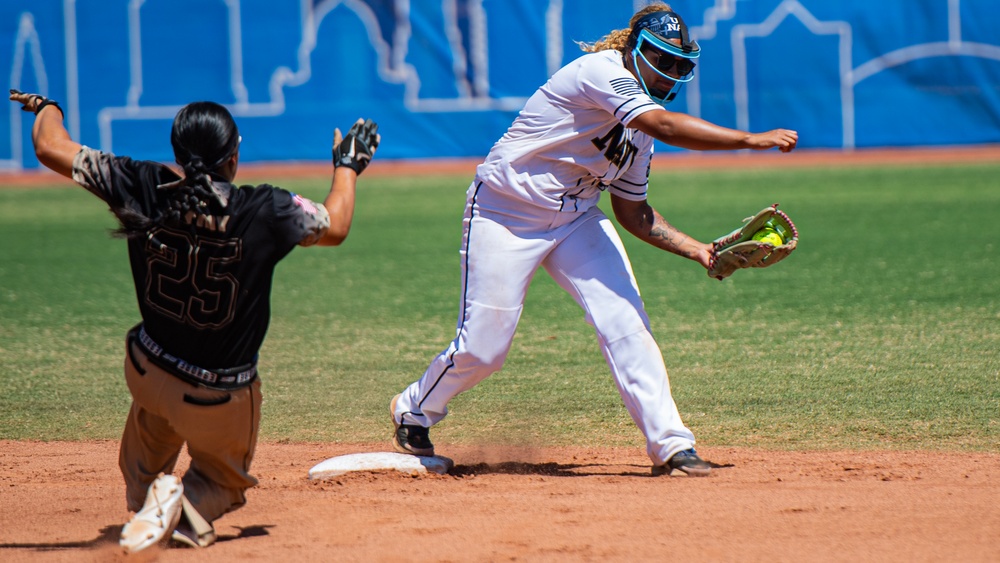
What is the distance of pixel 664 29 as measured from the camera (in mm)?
4656

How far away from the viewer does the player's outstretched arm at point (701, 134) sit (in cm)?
426

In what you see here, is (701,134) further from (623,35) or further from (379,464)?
(379,464)

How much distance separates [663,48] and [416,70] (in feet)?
49.6

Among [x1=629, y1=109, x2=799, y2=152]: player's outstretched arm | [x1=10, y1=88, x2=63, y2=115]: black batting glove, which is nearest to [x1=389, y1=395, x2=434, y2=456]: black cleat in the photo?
[x1=629, y1=109, x2=799, y2=152]: player's outstretched arm

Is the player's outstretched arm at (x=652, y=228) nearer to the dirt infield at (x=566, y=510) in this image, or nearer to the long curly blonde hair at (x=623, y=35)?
the long curly blonde hair at (x=623, y=35)

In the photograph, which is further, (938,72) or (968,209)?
(938,72)

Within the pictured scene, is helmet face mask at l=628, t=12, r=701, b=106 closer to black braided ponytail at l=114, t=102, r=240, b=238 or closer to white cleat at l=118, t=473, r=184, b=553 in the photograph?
black braided ponytail at l=114, t=102, r=240, b=238

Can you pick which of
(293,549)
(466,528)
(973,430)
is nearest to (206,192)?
(293,549)

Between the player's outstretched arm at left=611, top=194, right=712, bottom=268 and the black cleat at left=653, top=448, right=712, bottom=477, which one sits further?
the player's outstretched arm at left=611, top=194, right=712, bottom=268

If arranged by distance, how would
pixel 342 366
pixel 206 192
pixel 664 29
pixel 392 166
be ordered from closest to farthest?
pixel 206 192
pixel 664 29
pixel 342 366
pixel 392 166

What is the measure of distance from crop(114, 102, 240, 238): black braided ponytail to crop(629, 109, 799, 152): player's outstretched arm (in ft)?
5.67

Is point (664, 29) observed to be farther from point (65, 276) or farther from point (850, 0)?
point (850, 0)

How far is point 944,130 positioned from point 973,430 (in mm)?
14390

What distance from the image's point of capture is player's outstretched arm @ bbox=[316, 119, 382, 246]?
3.71 metres
